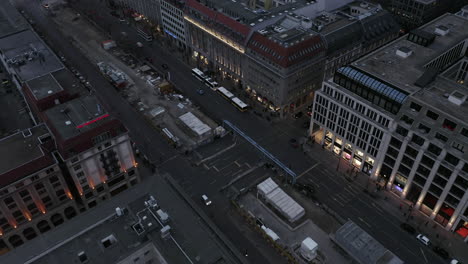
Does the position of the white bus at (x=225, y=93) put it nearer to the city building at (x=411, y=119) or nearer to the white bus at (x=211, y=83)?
the white bus at (x=211, y=83)

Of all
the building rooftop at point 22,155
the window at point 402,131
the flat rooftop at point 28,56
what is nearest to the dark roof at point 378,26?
the window at point 402,131

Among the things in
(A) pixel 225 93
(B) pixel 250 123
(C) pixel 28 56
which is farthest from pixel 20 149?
(A) pixel 225 93

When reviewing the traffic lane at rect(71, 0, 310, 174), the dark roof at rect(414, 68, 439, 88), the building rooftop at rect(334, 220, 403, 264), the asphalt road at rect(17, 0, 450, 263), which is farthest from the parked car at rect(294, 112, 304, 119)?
the building rooftop at rect(334, 220, 403, 264)

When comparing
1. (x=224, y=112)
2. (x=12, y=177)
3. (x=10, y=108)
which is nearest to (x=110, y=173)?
(x=12, y=177)

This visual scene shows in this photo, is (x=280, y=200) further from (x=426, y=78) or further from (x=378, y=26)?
(x=378, y=26)

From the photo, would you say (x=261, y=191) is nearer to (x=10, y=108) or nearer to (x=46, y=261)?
(x=46, y=261)

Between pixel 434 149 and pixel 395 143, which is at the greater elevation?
pixel 434 149

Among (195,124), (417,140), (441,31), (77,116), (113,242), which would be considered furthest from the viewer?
(195,124)
